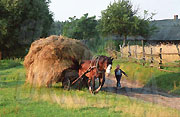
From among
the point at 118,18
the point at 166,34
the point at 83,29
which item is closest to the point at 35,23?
the point at 118,18

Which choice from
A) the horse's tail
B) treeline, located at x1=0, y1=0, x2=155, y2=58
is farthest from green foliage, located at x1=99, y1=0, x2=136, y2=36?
the horse's tail

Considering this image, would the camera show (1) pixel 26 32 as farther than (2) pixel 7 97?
Yes

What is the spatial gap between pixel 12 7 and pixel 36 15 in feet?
10.3

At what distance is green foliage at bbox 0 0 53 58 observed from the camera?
28442 mm

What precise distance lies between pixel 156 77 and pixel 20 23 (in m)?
19.9

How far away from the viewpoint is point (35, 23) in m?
30.7

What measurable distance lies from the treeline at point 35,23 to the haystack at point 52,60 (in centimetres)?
Result: 1731

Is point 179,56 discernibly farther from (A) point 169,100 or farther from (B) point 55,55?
(B) point 55,55

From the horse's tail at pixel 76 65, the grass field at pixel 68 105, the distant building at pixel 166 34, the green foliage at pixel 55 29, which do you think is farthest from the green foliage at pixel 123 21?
the grass field at pixel 68 105

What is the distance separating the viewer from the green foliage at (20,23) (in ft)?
93.3

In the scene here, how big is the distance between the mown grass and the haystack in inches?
202

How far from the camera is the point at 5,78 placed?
1585cm

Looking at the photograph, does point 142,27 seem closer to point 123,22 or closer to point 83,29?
point 123,22

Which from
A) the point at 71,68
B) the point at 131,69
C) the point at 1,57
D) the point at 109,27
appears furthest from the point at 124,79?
the point at 109,27
